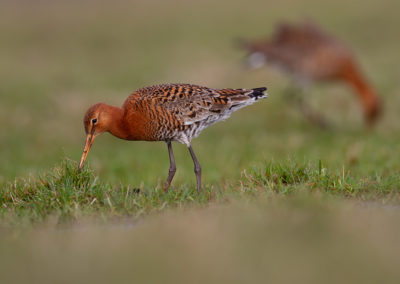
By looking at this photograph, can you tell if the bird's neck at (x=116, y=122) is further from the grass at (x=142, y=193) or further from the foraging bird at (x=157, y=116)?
the grass at (x=142, y=193)

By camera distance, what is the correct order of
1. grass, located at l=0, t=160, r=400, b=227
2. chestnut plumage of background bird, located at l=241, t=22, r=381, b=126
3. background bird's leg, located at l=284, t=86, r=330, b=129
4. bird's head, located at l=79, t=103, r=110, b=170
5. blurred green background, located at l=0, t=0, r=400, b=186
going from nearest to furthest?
grass, located at l=0, t=160, r=400, b=227 < bird's head, located at l=79, t=103, r=110, b=170 < blurred green background, located at l=0, t=0, r=400, b=186 < background bird's leg, located at l=284, t=86, r=330, b=129 < chestnut plumage of background bird, located at l=241, t=22, r=381, b=126

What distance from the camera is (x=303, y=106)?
47.4 ft

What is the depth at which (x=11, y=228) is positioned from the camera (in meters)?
5.58

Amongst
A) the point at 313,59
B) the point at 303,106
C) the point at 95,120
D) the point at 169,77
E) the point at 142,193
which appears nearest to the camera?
the point at 142,193

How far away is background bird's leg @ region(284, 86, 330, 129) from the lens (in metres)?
13.7

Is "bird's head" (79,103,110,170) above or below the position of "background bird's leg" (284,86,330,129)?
above

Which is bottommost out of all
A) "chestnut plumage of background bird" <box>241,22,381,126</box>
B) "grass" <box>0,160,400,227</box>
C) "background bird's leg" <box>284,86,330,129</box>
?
"background bird's leg" <box>284,86,330,129</box>

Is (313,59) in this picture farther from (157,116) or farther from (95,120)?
(95,120)

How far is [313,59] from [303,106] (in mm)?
1166

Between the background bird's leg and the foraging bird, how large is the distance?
677cm

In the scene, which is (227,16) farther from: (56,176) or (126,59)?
(56,176)

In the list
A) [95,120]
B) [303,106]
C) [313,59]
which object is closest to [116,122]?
[95,120]

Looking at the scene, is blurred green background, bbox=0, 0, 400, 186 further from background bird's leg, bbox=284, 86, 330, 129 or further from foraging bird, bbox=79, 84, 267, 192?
foraging bird, bbox=79, 84, 267, 192

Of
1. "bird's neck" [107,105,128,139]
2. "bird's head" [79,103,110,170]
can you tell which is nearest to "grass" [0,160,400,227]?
"bird's head" [79,103,110,170]
